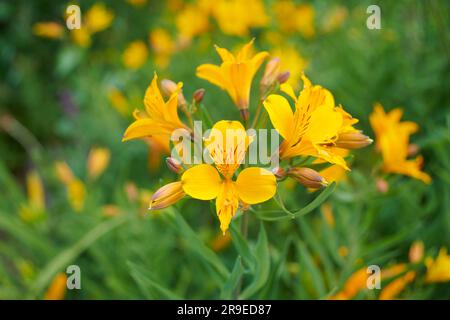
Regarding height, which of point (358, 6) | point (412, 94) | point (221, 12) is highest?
point (358, 6)

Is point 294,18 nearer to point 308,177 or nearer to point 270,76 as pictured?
point 270,76

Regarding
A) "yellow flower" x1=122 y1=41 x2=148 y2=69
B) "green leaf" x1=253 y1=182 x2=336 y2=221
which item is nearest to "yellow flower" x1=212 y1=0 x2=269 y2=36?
"yellow flower" x1=122 y1=41 x2=148 y2=69

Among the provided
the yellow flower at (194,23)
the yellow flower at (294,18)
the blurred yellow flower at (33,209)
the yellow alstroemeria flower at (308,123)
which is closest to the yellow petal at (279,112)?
the yellow alstroemeria flower at (308,123)

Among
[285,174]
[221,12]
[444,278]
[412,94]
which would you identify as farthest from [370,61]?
[285,174]

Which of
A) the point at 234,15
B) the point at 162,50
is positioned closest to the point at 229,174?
the point at 234,15

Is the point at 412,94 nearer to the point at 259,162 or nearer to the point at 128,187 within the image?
the point at 128,187

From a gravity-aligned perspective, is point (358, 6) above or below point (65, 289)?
above

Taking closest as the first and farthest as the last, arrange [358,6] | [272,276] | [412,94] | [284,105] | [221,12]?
1. [284,105]
2. [272,276]
3. [412,94]
4. [221,12]
5. [358,6]

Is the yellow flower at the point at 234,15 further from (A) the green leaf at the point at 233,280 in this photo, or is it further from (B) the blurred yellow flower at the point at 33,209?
(A) the green leaf at the point at 233,280
